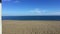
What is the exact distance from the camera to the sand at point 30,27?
1512 mm

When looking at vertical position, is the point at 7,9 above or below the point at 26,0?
below

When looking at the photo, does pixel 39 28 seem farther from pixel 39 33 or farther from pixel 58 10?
pixel 58 10

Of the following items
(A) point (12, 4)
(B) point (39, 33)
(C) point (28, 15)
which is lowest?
(B) point (39, 33)

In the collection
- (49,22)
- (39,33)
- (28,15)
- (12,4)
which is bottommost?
(39,33)

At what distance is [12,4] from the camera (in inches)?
60.4

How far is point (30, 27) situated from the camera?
5.00ft

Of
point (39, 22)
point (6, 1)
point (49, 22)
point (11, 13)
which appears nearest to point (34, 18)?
point (39, 22)

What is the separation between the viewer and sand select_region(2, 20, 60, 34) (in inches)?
59.5

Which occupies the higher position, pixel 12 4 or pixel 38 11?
pixel 12 4

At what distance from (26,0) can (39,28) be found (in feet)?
1.54

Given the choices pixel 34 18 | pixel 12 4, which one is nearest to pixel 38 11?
pixel 34 18

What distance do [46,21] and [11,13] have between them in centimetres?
55

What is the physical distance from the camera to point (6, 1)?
1522 millimetres

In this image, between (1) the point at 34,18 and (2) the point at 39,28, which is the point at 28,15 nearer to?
(1) the point at 34,18
